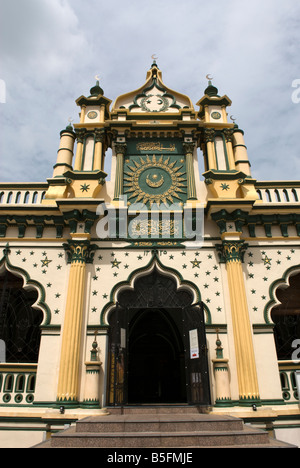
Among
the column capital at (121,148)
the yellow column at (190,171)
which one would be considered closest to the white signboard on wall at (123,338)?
the yellow column at (190,171)

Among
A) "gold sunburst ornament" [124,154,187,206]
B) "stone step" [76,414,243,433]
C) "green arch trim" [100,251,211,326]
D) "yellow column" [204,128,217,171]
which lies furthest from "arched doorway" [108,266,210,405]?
"yellow column" [204,128,217,171]

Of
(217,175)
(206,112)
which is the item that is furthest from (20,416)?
(206,112)

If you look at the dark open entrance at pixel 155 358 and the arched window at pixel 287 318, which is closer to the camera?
the arched window at pixel 287 318

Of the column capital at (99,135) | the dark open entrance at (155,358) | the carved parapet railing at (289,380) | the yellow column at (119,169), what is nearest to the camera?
the carved parapet railing at (289,380)

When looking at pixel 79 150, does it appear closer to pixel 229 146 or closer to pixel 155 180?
pixel 155 180

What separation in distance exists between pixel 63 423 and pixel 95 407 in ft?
2.65

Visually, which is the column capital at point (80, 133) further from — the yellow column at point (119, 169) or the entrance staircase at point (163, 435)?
the entrance staircase at point (163, 435)

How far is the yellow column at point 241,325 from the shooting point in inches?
334

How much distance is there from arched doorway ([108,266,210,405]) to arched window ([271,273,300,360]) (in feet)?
→ 9.39

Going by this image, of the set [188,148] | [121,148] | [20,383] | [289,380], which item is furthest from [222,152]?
[20,383]

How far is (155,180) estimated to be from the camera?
1145 centimetres

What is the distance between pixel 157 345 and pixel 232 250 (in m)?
6.53

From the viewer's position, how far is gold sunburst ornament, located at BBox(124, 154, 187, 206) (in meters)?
11.1
